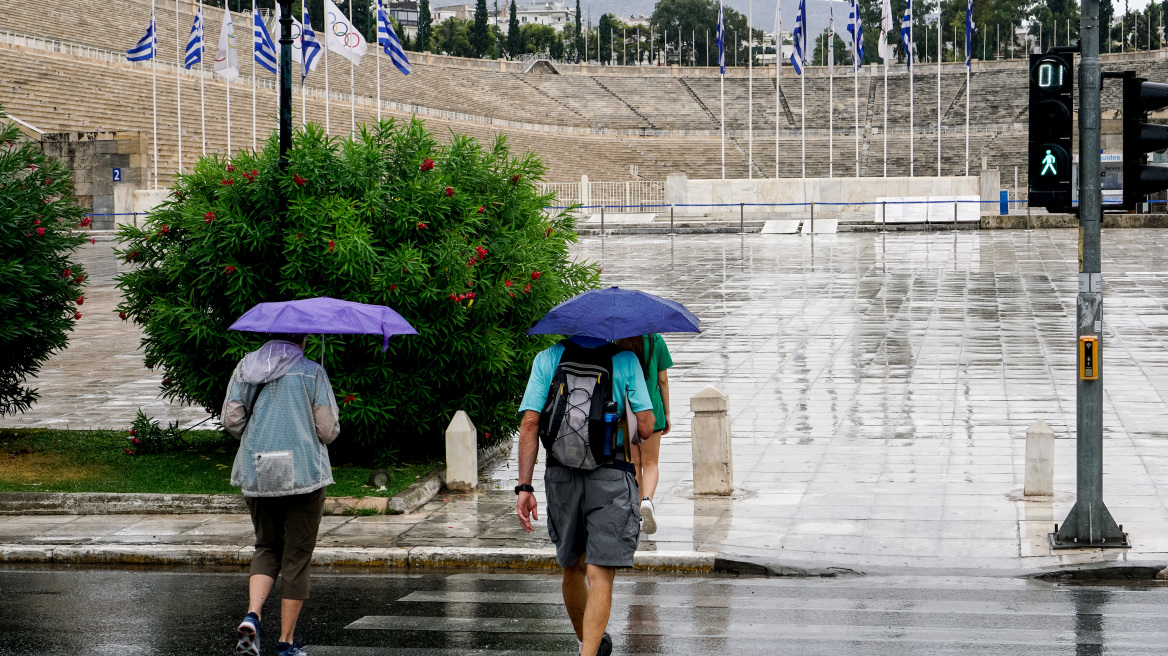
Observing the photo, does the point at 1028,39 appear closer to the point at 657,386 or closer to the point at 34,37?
the point at 34,37

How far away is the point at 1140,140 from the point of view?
9.05 metres

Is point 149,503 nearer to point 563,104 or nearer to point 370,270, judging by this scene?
point 370,270

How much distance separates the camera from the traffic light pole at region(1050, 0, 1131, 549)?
8.95m

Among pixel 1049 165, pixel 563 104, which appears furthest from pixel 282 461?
pixel 563 104

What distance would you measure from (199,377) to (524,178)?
11.2ft

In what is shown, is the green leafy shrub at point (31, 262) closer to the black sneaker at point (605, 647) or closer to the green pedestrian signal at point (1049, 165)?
the black sneaker at point (605, 647)

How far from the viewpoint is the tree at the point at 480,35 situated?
126m

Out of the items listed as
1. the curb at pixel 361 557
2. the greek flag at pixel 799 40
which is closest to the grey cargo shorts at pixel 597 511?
the curb at pixel 361 557

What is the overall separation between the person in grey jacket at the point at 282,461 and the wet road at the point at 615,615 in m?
0.46

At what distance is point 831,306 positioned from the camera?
24062mm

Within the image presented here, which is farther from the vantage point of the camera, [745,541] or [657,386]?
[745,541]

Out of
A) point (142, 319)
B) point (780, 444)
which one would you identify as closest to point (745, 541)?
point (780, 444)

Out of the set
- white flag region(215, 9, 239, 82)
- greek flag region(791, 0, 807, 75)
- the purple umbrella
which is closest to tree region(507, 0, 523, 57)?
greek flag region(791, 0, 807, 75)

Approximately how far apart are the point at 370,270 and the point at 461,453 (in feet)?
5.70
